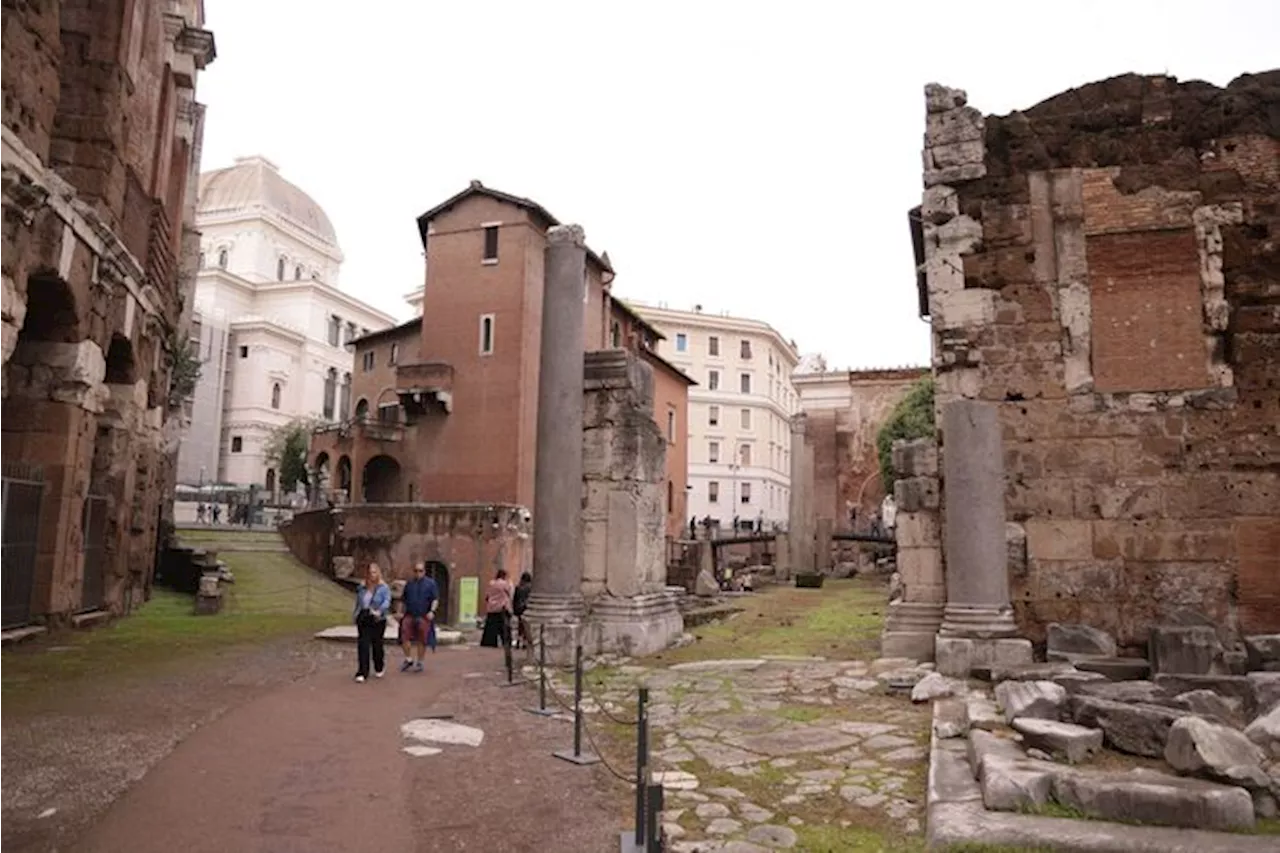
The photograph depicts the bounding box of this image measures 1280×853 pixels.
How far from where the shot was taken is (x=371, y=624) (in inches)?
391

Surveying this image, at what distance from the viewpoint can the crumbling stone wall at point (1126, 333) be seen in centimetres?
951

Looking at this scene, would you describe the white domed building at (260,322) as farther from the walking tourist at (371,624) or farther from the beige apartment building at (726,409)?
the walking tourist at (371,624)

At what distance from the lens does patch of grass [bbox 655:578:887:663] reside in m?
11.6

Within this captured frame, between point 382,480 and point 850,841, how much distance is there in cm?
3488

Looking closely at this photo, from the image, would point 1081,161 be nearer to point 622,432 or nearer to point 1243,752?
point 622,432

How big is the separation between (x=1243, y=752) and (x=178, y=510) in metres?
43.1

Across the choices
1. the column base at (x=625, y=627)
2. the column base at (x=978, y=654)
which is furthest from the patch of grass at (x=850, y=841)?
the column base at (x=625, y=627)

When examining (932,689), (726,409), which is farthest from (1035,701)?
(726,409)

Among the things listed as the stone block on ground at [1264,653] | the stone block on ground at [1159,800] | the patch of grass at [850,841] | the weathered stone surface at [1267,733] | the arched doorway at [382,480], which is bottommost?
the patch of grass at [850,841]

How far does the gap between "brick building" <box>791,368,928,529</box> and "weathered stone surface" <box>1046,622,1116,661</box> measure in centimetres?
3841

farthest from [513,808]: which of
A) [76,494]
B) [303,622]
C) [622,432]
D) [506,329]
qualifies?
[506,329]

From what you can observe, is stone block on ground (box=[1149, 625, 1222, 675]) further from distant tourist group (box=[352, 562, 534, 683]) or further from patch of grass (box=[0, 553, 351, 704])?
patch of grass (box=[0, 553, 351, 704])

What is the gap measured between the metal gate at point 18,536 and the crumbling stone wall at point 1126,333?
11621mm

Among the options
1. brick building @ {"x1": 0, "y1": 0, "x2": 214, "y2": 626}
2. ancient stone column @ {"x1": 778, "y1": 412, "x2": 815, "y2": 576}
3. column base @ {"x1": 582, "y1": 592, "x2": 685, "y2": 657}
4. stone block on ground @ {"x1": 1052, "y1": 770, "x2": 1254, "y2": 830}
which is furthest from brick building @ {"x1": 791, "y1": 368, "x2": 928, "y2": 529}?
stone block on ground @ {"x1": 1052, "y1": 770, "x2": 1254, "y2": 830}
